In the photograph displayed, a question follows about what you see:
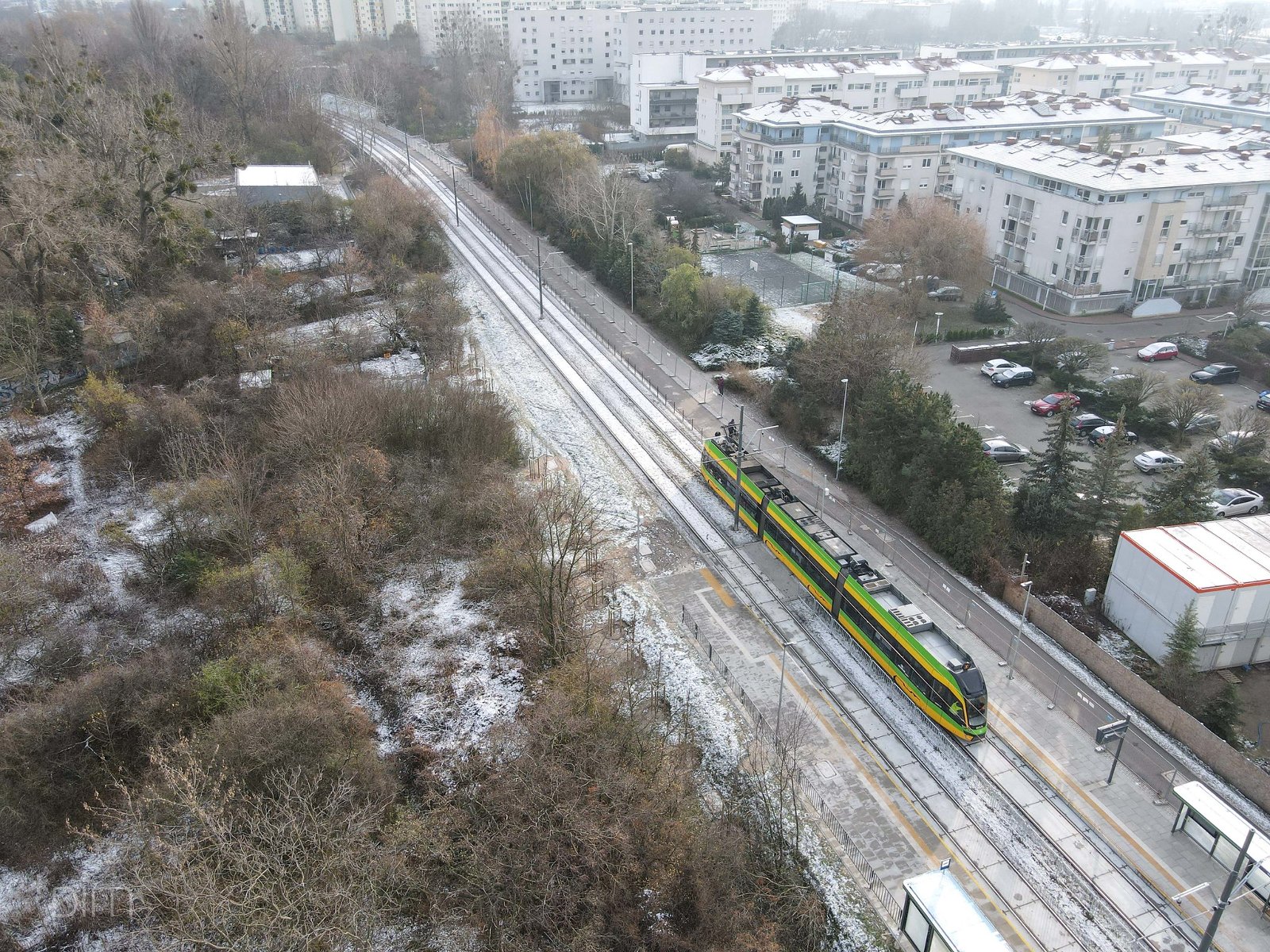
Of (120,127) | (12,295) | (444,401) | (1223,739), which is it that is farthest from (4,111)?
(1223,739)

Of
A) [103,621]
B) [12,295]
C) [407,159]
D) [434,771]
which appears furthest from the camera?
[407,159]

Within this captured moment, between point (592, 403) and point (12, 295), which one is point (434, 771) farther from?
point (12, 295)

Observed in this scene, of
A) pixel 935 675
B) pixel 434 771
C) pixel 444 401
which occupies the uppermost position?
pixel 444 401

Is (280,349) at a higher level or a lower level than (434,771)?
higher

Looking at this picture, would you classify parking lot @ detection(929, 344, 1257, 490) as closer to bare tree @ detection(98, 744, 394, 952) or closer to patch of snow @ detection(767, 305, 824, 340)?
patch of snow @ detection(767, 305, 824, 340)

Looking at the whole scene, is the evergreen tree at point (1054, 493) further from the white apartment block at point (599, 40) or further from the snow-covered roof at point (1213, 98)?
the white apartment block at point (599, 40)

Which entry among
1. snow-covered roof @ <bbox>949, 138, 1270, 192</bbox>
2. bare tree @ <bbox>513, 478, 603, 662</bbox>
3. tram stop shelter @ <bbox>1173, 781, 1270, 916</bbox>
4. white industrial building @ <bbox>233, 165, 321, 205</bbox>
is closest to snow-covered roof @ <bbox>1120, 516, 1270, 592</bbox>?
tram stop shelter @ <bbox>1173, 781, 1270, 916</bbox>

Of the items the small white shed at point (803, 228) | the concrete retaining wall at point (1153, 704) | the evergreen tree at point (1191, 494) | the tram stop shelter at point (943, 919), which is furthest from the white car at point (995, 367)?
the tram stop shelter at point (943, 919)
